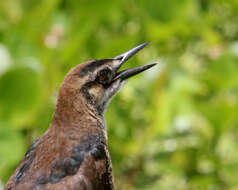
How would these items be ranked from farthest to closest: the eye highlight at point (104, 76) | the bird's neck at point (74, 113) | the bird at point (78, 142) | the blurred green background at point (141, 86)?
1. the blurred green background at point (141, 86)
2. the eye highlight at point (104, 76)
3. the bird's neck at point (74, 113)
4. the bird at point (78, 142)

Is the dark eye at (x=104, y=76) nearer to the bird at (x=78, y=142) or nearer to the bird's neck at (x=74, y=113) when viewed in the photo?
the bird at (x=78, y=142)

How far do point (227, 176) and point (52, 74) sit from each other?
4.50 ft

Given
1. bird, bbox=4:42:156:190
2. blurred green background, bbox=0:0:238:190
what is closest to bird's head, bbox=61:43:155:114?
Answer: bird, bbox=4:42:156:190

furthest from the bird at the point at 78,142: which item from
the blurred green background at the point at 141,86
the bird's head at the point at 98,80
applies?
the blurred green background at the point at 141,86

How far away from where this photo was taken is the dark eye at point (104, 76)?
2.42 meters

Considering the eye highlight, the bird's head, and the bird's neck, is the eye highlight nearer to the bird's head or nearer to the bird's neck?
the bird's head

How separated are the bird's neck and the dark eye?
0.44 feet

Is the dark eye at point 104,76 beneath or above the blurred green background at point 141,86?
beneath

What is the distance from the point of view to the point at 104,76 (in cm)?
245

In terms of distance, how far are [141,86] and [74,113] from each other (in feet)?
4.42

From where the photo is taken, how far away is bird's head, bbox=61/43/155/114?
2.32m

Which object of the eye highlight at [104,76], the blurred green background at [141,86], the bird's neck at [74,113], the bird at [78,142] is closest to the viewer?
the bird at [78,142]

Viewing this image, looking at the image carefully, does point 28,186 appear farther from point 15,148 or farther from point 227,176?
point 227,176

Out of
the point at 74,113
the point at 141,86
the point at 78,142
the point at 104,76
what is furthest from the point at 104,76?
the point at 141,86
